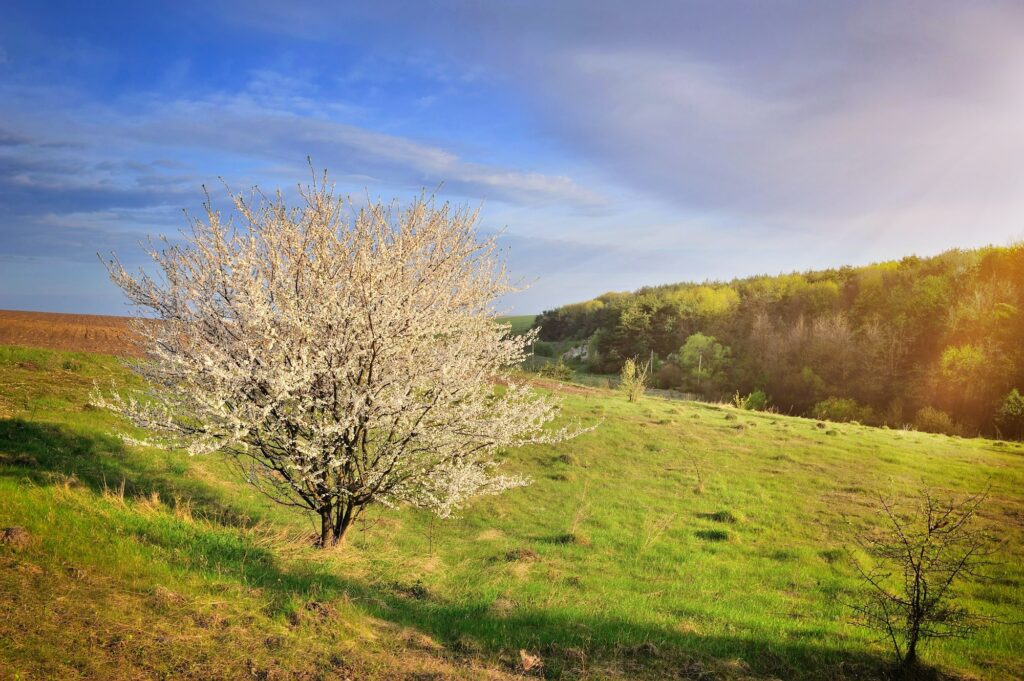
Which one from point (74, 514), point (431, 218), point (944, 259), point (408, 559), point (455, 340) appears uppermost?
point (944, 259)

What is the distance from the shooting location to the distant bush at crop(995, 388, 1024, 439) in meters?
39.2

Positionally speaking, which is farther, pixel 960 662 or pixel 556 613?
pixel 556 613

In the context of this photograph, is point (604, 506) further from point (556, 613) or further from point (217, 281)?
point (217, 281)

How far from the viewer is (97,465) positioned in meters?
13.6

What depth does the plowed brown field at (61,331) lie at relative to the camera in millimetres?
24641

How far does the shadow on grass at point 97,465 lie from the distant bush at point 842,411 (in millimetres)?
51634

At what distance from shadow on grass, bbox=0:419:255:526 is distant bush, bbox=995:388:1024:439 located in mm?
48623

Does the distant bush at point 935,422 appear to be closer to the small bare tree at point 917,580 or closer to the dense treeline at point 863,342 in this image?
the dense treeline at point 863,342

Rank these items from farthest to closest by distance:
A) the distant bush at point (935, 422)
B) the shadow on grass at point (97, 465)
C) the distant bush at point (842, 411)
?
1. the distant bush at point (842, 411)
2. the distant bush at point (935, 422)
3. the shadow on grass at point (97, 465)

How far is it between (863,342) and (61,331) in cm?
6590

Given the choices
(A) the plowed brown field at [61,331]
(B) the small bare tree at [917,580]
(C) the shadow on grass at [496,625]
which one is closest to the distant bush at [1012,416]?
(B) the small bare tree at [917,580]

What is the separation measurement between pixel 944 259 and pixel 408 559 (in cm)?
7580

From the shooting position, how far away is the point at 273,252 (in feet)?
34.2

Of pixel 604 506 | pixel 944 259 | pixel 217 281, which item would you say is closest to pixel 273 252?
pixel 217 281
